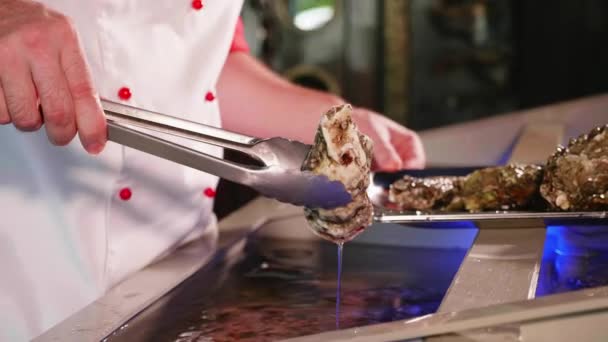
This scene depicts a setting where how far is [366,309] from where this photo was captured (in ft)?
3.23

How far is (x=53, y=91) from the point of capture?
2.95 feet

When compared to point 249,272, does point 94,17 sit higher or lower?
higher

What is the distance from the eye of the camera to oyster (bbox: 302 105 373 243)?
0.90m

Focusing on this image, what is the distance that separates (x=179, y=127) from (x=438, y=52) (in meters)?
3.61

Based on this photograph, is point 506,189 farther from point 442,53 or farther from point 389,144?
point 442,53

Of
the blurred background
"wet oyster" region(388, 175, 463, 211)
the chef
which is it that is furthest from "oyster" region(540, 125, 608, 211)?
the blurred background

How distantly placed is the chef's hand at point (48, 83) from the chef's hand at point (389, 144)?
2.10ft

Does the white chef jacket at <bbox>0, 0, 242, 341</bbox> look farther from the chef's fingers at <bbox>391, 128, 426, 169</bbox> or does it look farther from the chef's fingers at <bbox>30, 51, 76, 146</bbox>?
the chef's fingers at <bbox>391, 128, 426, 169</bbox>

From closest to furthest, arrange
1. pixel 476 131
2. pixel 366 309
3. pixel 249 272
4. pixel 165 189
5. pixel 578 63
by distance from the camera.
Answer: pixel 366 309
pixel 249 272
pixel 165 189
pixel 476 131
pixel 578 63

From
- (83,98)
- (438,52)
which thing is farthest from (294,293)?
(438,52)

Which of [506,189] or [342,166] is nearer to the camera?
[342,166]

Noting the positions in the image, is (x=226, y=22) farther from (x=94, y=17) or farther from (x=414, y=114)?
(x=414, y=114)

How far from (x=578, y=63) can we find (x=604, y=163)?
11.4 feet

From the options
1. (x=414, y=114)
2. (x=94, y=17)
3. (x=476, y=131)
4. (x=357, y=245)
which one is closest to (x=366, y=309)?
(x=357, y=245)
